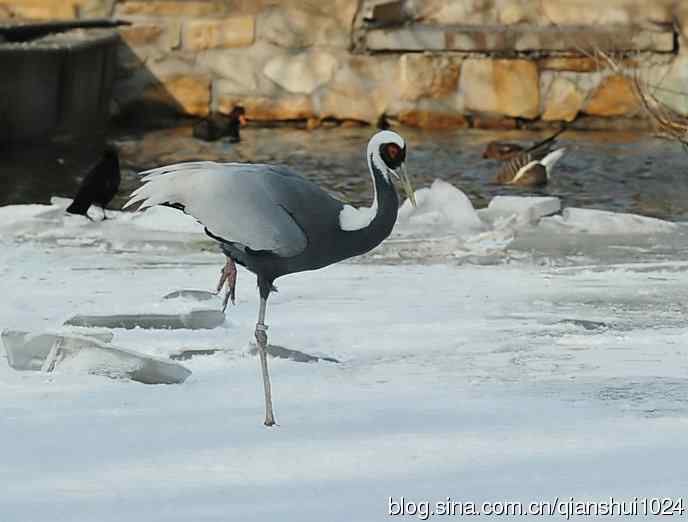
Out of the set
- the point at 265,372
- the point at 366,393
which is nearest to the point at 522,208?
the point at 366,393

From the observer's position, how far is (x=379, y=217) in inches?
186

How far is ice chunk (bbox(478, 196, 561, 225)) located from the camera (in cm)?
886

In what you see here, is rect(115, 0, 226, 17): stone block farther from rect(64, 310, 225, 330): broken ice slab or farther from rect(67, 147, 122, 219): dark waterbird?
rect(64, 310, 225, 330): broken ice slab

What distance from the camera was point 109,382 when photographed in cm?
496

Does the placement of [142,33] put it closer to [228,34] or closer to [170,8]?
[170,8]

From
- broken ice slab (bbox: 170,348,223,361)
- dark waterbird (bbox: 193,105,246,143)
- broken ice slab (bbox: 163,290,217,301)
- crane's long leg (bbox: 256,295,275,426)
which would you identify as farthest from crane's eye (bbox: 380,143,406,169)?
dark waterbird (bbox: 193,105,246,143)

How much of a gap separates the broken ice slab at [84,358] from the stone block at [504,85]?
10.3 meters

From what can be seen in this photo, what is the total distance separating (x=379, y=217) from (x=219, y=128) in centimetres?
957

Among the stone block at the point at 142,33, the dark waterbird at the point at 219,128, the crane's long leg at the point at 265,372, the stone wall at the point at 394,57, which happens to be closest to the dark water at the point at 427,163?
the dark waterbird at the point at 219,128

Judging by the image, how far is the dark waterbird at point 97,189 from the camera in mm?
9109

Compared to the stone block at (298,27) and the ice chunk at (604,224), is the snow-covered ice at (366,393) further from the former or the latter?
the stone block at (298,27)

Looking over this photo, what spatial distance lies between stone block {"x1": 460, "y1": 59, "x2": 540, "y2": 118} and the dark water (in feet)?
1.31

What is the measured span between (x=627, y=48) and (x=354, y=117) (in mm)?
2605

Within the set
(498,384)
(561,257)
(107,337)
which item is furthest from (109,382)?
(561,257)
